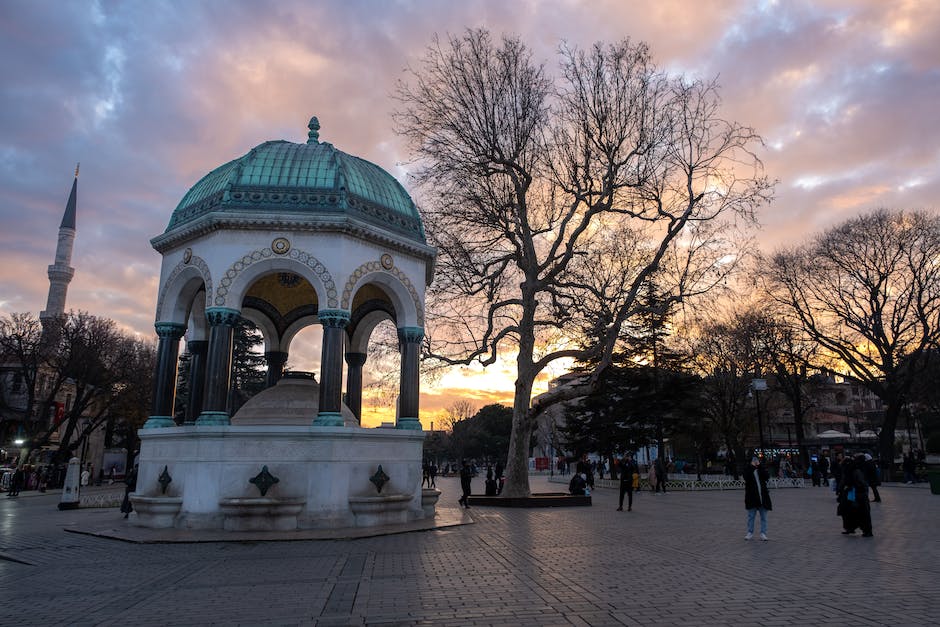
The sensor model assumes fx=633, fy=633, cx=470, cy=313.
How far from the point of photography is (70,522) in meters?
15.7

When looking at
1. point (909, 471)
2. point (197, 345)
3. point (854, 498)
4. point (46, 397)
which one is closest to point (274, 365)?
point (197, 345)

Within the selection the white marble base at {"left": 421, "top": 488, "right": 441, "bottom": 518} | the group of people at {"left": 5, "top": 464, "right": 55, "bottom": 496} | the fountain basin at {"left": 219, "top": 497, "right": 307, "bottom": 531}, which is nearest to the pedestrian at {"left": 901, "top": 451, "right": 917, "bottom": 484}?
the white marble base at {"left": 421, "top": 488, "right": 441, "bottom": 518}

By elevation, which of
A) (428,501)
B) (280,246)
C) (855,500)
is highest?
(280,246)

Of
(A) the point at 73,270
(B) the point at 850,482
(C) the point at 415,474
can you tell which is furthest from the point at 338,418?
(A) the point at 73,270

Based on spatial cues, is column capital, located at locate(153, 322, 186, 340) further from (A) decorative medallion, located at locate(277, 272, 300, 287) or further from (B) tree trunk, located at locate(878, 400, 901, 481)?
(B) tree trunk, located at locate(878, 400, 901, 481)

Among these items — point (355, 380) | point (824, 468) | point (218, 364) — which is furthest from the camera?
point (824, 468)

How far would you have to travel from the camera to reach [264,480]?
42.3 feet

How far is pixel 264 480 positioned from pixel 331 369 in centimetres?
267

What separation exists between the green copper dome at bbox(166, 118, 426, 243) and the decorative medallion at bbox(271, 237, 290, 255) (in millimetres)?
602

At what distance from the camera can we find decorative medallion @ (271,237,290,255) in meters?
14.4

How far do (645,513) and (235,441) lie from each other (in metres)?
11.1

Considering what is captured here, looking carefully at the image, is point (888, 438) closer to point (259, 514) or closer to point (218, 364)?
point (259, 514)

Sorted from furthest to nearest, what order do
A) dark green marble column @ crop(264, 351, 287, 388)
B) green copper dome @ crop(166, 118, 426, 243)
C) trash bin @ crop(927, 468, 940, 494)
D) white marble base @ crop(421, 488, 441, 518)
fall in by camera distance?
1. trash bin @ crop(927, 468, 940, 494)
2. dark green marble column @ crop(264, 351, 287, 388)
3. white marble base @ crop(421, 488, 441, 518)
4. green copper dome @ crop(166, 118, 426, 243)

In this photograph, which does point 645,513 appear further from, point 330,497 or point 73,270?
point 73,270
